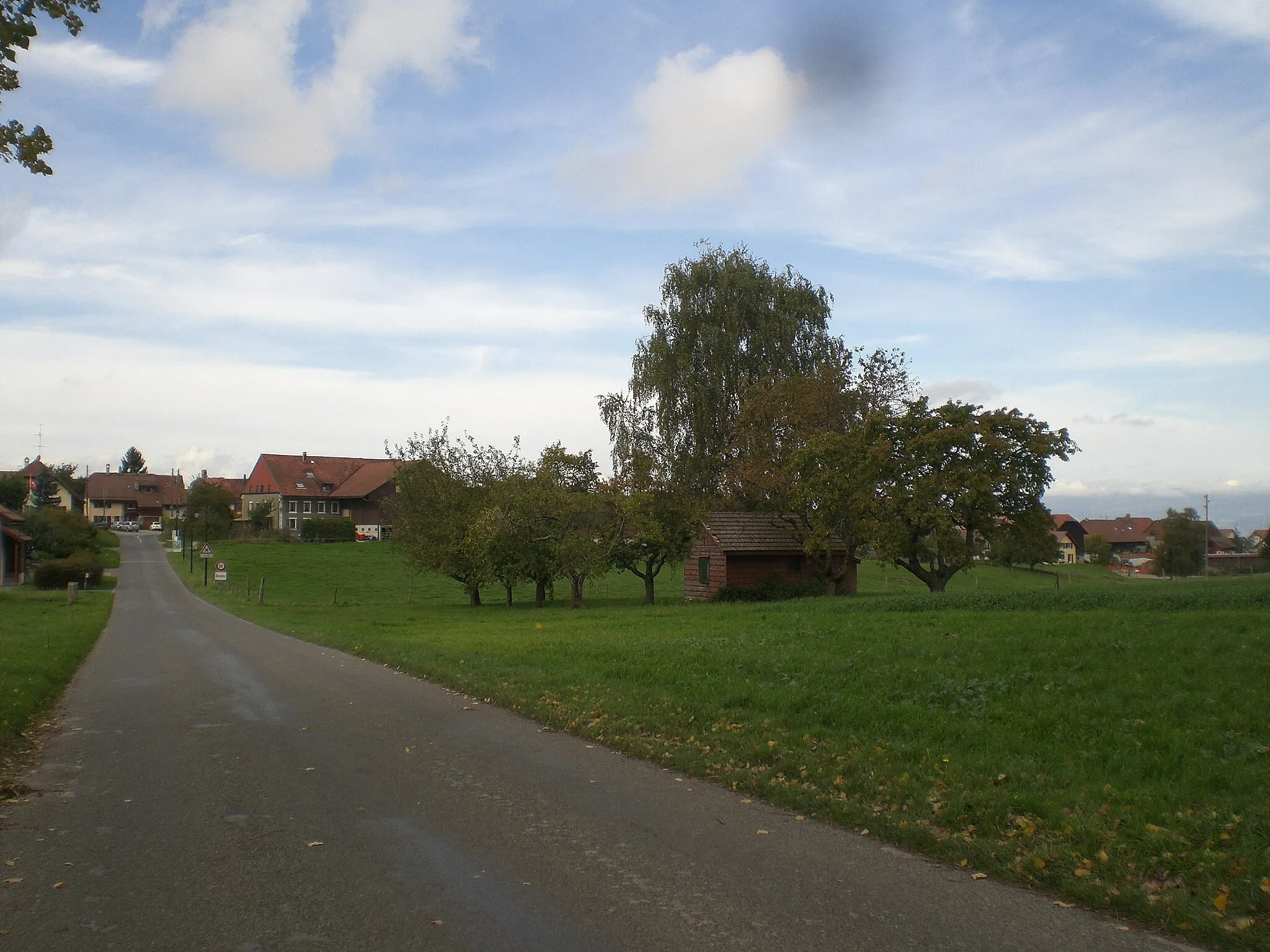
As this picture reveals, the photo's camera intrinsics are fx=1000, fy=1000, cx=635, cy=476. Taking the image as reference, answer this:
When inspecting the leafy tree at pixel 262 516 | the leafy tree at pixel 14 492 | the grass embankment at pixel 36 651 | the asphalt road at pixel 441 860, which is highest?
the leafy tree at pixel 14 492

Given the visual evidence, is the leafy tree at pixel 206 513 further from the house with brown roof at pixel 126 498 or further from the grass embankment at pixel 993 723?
the grass embankment at pixel 993 723

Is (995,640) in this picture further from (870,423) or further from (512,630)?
(870,423)

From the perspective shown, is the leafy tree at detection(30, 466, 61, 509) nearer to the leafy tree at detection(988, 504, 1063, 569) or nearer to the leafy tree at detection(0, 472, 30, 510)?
the leafy tree at detection(0, 472, 30, 510)

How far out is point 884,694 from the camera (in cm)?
1155

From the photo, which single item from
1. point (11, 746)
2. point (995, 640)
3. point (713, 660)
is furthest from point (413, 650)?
point (995, 640)

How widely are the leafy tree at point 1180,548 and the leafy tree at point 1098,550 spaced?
2019 centimetres

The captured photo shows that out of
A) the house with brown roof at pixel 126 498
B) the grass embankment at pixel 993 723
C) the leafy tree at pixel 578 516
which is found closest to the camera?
the grass embankment at pixel 993 723

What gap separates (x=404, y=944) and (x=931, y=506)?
3116cm

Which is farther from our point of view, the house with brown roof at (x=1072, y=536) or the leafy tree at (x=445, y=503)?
the house with brown roof at (x=1072, y=536)

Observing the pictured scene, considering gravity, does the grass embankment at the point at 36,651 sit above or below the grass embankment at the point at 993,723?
below

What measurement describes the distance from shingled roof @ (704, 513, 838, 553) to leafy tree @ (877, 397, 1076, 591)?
25.0 feet

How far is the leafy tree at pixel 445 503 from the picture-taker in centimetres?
4378

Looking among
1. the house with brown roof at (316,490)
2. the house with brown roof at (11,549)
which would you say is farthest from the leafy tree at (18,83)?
the house with brown roof at (316,490)

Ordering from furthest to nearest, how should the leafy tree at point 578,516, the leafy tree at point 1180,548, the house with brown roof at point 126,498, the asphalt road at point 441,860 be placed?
the house with brown roof at point 126,498 → the leafy tree at point 1180,548 → the leafy tree at point 578,516 → the asphalt road at point 441,860
